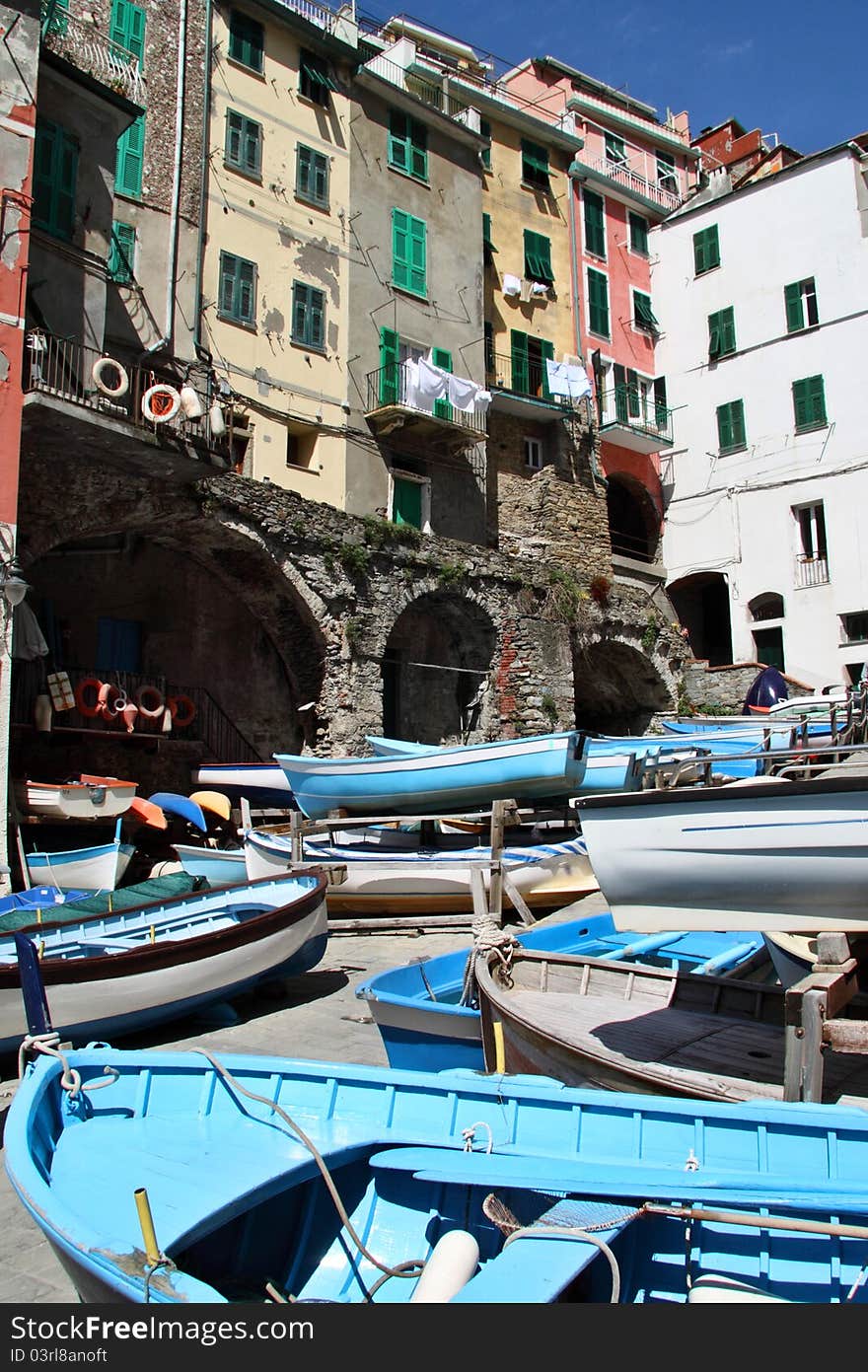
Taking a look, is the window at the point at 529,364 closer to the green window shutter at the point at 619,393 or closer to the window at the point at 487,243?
the window at the point at 487,243

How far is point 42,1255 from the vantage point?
435 cm

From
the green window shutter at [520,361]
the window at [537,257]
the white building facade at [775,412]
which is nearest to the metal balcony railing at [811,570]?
the white building facade at [775,412]

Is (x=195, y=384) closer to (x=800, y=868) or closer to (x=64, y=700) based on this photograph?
(x=64, y=700)

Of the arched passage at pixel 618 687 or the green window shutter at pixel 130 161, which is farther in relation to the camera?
the arched passage at pixel 618 687

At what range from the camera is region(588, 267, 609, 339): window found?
28.7 metres

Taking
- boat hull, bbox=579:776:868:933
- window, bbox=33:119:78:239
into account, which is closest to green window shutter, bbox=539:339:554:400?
window, bbox=33:119:78:239

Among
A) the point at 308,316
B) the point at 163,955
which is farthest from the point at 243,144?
the point at 163,955

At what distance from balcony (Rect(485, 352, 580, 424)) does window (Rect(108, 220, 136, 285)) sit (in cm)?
970

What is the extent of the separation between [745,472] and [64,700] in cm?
2059

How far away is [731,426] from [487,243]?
883 centimetres

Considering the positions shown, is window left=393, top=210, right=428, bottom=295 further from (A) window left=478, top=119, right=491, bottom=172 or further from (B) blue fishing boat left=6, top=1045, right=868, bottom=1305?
(B) blue fishing boat left=6, top=1045, right=868, bottom=1305

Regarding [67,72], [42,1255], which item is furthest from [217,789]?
[42,1255]

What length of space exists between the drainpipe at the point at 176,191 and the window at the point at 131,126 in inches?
27.8

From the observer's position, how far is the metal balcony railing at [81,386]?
13.1 m
